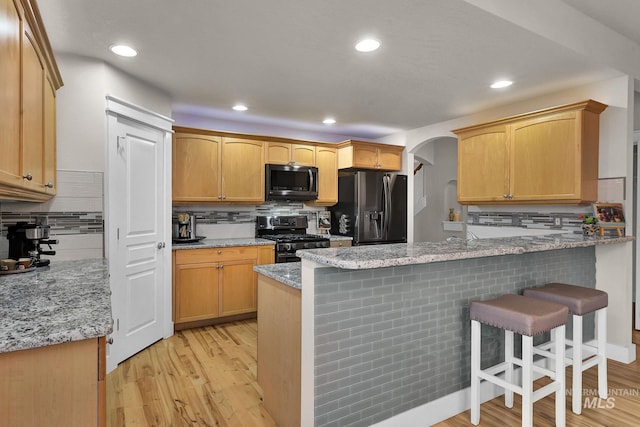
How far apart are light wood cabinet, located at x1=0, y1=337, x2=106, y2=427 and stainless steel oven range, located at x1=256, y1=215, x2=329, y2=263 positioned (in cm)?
319

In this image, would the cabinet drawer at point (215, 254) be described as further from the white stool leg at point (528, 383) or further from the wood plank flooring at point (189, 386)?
the white stool leg at point (528, 383)

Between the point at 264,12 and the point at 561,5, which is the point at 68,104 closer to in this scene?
the point at 264,12

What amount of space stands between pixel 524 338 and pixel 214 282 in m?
3.02

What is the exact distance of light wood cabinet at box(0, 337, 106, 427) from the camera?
995 millimetres

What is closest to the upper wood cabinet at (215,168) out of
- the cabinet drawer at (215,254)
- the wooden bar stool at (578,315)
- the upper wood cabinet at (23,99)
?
the cabinet drawer at (215,254)

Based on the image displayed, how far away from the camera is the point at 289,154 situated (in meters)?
4.73

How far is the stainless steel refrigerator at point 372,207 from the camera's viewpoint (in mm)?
4879

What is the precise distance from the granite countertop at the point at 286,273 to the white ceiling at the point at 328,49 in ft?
4.91

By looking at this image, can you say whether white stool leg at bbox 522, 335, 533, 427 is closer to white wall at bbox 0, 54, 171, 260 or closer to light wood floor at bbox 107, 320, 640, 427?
light wood floor at bbox 107, 320, 640, 427

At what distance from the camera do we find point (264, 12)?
6.82ft

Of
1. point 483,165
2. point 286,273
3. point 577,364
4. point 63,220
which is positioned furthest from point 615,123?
point 63,220

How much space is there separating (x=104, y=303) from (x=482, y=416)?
2.16 meters

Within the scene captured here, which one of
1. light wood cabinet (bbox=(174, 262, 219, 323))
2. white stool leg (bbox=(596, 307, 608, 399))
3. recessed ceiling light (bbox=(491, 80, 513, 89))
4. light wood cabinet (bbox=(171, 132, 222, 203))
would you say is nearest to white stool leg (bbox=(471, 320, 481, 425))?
white stool leg (bbox=(596, 307, 608, 399))

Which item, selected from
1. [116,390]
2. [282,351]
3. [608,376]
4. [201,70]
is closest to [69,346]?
[282,351]
